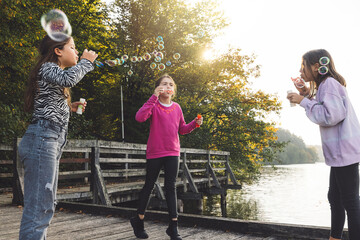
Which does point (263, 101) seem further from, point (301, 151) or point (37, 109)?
point (301, 151)

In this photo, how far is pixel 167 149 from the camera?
122 inches

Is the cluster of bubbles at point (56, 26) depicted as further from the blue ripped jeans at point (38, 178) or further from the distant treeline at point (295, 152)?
the distant treeline at point (295, 152)

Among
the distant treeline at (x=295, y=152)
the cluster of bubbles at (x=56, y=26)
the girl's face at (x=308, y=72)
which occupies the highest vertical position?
the distant treeline at (x=295, y=152)

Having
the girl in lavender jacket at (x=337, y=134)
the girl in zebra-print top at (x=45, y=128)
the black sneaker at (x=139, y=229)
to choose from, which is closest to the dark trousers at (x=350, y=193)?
the girl in lavender jacket at (x=337, y=134)

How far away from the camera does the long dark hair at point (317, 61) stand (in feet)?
8.11

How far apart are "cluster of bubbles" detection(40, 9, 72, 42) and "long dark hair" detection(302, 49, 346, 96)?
1898mm

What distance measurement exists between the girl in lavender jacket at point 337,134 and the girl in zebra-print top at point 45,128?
1.74 meters

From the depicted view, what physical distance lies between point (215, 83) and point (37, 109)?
16.9 meters

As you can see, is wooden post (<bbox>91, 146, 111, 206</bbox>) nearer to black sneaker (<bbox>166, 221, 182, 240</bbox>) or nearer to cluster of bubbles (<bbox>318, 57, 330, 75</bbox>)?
black sneaker (<bbox>166, 221, 182, 240</bbox>)

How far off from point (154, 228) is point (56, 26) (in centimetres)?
242

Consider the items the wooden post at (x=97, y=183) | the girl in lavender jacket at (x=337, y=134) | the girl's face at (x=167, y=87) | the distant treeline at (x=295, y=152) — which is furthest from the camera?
the distant treeline at (x=295, y=152)

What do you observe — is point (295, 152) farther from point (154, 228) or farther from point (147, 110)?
point (147, 110)

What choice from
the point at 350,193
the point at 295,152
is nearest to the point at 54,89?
the point at 350,193

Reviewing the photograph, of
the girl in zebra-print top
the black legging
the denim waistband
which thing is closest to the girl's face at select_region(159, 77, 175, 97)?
the black legging
